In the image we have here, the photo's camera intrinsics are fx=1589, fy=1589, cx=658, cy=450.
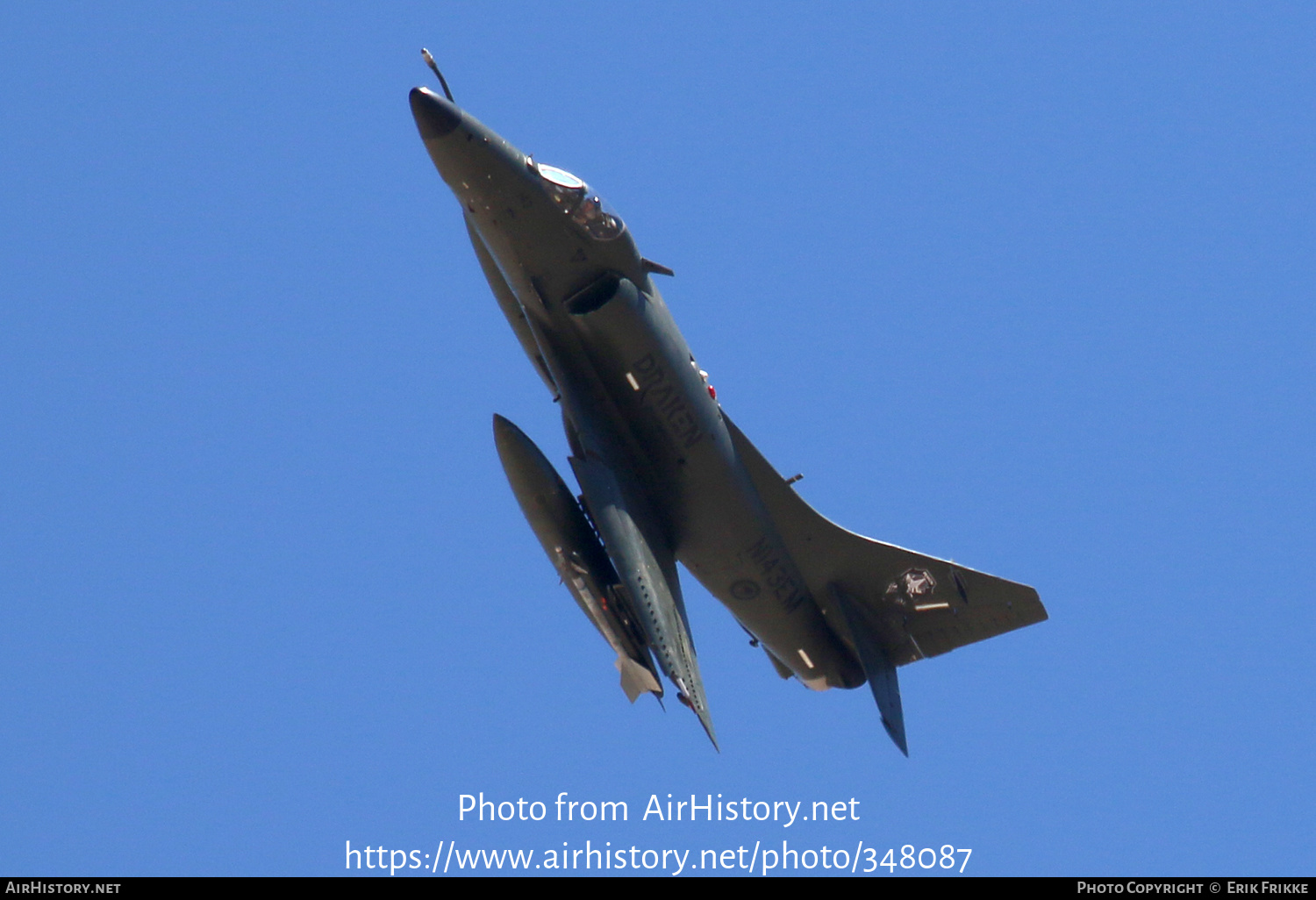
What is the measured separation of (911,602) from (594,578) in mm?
6051

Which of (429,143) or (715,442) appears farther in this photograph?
(715,442)

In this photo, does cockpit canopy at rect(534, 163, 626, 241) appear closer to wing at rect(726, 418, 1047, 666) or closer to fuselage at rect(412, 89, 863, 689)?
fuselage at rect(412, 89, 863, 689)

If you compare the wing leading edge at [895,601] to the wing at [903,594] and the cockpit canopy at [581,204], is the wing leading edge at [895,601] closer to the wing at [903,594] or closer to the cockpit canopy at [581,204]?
the wing at [903,594]

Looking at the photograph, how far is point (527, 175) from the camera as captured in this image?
61.2 feet

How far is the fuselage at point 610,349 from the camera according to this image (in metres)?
18.6

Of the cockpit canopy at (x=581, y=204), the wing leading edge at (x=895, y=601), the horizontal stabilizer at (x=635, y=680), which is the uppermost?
the cockpit canopy at (x=581, y=204)

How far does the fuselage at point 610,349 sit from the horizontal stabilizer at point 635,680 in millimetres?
2439

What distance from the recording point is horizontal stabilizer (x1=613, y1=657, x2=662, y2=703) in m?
18.8

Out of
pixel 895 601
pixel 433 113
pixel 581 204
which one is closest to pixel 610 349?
pixel 581 204

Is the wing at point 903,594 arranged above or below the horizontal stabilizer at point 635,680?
above

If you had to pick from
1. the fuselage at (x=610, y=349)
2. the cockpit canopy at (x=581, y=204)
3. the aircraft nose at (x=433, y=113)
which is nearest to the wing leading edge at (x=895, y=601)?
the fuselage at (x=610, y=349)

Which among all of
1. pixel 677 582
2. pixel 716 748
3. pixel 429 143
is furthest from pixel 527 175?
pixel 716 748
